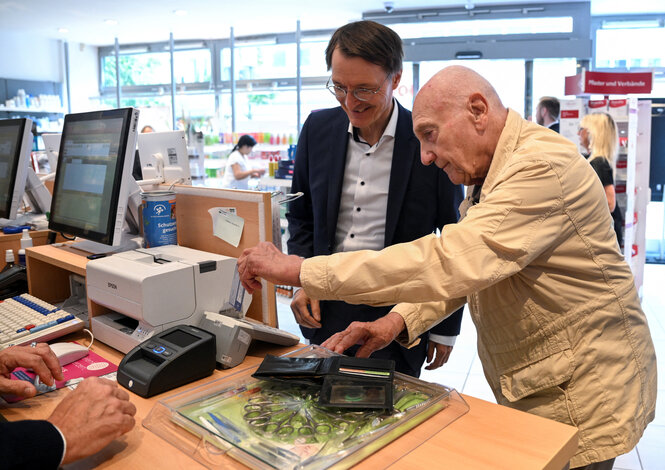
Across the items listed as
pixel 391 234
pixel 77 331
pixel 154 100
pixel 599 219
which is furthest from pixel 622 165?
pixel 154 100

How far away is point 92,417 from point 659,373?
4.15 meters

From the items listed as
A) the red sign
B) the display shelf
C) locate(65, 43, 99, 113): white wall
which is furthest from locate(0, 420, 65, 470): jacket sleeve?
locate(65, 43, 99, 113): white wall

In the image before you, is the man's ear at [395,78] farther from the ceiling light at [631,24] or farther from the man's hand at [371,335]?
the ceiling light at [631,24]

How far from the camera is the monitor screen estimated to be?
2.61m

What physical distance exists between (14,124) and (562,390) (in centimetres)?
258

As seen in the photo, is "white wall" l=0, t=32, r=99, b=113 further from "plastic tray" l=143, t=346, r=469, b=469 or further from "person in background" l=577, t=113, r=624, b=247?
"plastic tray" l=143, t=346, r=469, b=469

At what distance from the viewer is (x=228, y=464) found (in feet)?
3.45

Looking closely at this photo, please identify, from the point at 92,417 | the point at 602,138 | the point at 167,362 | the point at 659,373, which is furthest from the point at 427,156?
the point at 602,138

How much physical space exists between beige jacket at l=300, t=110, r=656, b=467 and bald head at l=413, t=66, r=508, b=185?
4 centimetres

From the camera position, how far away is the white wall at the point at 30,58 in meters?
10.7

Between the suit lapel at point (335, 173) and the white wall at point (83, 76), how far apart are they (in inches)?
441

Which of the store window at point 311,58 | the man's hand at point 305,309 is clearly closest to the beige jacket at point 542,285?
the man's hand at point 305,309

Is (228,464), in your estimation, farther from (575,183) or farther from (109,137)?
(109,137)

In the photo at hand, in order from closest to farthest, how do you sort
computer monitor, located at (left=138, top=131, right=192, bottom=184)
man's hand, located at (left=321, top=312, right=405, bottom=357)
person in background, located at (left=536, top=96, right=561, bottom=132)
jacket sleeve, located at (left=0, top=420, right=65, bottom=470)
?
jacket sleeve, located at (left=0, top=420, right=65, bottom=470) < man's hand, located at (left=321, top=312, right=405, bottom=357) < computer monitor, located at (left=138, top=131, right=192, bottom=184) < person in background, located at (left=536, top=96, right=561, bottom=132)
